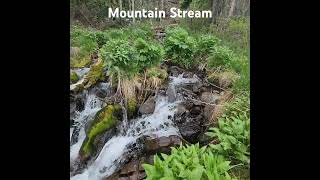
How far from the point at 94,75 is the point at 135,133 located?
49 centimetres

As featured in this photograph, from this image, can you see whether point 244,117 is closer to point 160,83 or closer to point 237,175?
point 237,175

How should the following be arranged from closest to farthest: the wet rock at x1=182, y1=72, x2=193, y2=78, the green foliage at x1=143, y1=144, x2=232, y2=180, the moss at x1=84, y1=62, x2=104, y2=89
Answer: the green foliage at x1=143, y1=144, x2=232, y2=180, the moss at x1=84, y1=62, x2=104, y2=89, the wet rock at x1=182, y1=72, x2=193, y2=78

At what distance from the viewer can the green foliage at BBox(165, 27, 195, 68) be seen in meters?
3.63

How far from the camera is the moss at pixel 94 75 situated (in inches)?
139

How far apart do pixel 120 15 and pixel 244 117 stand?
1.10 m

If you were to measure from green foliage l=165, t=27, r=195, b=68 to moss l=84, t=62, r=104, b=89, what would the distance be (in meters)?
0.49

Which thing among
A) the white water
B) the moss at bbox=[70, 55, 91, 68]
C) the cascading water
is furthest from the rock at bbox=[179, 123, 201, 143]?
the moss at bbox=[70, 55, 91, 68]

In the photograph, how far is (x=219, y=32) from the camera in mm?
3611

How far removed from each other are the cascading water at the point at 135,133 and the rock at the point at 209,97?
13 cm

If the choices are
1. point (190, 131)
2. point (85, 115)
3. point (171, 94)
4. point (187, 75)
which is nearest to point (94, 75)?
point (85, 115)

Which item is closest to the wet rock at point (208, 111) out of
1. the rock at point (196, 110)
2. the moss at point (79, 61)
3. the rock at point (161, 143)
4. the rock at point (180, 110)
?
the rock at point (196, 110)

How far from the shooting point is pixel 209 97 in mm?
3586

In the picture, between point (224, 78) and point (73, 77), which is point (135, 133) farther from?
point (224, 78)

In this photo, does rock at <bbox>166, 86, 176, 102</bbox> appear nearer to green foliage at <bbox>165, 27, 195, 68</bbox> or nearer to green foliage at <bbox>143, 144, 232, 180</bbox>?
green foliage at <bbox>165, 27, 195, 68</bbox>
